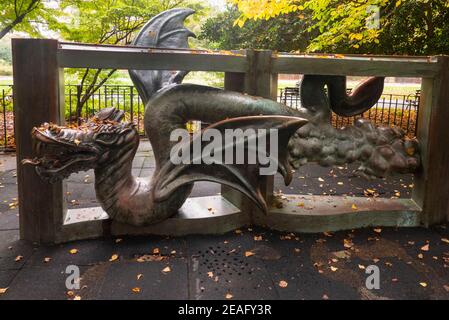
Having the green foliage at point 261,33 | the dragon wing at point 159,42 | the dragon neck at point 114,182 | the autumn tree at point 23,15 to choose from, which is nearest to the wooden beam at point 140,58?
the dragon wing at point 159,42

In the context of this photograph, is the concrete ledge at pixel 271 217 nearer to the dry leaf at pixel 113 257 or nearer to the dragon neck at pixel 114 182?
the dragon neck at pixel 114 182

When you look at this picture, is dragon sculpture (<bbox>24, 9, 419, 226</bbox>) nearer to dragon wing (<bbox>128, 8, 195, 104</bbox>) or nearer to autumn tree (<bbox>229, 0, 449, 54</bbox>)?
dragon wing (<bbox>128, 8, 195, 104</bbox>)

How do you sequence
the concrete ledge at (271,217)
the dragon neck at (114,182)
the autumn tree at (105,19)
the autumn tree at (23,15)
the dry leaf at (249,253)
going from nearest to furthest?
the dry leaf at (249,253) → the dragon neck at (114,182) → the concrete ledge at (271,217) → the autumn tree at (23,15) → the autumn tree at (105,19)

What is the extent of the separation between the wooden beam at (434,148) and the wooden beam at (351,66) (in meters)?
0.17

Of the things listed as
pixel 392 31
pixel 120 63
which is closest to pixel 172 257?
pixel 120 63

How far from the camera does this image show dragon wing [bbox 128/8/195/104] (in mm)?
4562

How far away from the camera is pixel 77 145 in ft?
12.2

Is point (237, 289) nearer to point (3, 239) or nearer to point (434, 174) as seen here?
point (3, 239)

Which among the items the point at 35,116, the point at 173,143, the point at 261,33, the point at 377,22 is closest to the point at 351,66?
the point at 173,143

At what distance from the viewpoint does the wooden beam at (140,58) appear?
3.77m

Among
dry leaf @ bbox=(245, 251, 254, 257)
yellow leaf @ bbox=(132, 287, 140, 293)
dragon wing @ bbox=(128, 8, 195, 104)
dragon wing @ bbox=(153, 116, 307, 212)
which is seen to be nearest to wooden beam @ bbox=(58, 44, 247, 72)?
dragon wing @ bbox=(128, 8, 195, 104)

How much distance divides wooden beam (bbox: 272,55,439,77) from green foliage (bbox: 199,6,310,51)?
28.5 ft

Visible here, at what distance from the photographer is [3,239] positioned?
13.6ft

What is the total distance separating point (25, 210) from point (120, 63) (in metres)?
1.69
